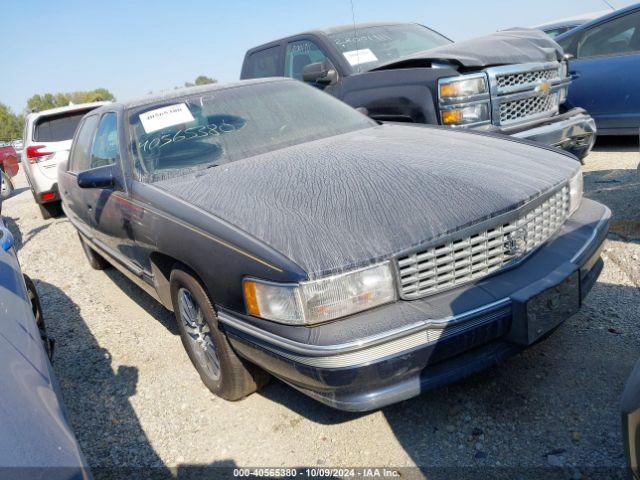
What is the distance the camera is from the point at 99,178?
3.16 meters

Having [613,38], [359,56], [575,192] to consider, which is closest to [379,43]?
[359,56]

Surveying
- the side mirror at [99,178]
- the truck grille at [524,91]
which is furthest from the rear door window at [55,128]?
the truck grille at [524,91]

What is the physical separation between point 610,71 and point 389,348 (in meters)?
5.23

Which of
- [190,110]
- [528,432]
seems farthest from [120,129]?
[528,432]

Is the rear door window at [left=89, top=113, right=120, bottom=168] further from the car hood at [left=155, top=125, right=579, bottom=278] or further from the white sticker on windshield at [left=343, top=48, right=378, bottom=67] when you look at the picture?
the white sticker on windshield at [left=343, top=48, right=378, bottom=67]

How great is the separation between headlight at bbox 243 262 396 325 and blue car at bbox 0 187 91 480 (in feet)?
2.57

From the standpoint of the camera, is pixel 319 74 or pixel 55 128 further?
pixel 55 128

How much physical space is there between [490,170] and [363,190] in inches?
24.5

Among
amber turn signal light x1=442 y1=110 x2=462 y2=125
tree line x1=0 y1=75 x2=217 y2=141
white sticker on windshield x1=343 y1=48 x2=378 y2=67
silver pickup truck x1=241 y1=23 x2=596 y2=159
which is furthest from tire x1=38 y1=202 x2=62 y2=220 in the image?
tree line x1=0 y1=75 x2=217 y2=141

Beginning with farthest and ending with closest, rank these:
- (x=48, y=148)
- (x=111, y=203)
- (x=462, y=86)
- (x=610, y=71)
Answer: (x=48, y=148) < (x=610, y=71) < (x=462, y=86) < (x=111, y=203)

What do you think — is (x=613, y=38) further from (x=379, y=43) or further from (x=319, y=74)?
(x=319, y=74)

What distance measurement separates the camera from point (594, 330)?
2867 mm

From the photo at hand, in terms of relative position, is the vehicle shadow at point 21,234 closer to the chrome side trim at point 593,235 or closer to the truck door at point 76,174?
the truck door at point 76,174

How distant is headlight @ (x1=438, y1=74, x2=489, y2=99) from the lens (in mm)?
4160
